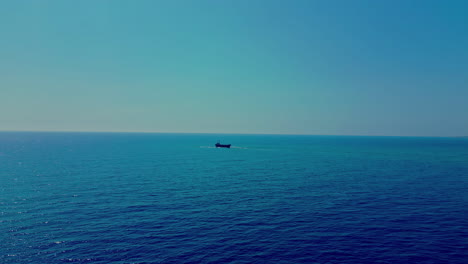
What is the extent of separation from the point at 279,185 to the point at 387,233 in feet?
104

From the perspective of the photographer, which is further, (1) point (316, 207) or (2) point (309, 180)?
(2) point (309, 180)

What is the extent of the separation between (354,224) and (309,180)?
109ft

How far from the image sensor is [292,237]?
114ft

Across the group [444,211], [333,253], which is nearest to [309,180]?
[444,211]

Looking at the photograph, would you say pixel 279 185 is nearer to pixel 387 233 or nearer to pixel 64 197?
pixel 387 233

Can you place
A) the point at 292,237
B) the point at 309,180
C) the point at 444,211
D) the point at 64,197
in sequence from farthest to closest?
the point at 309,180
the point at 64,197
the point at 444,211
the point at 292,237

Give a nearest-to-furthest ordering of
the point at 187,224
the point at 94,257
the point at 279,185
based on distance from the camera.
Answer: the point at 94,257 < the point at 187,224 < the point at 279,185

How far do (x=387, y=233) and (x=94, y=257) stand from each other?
3793cm

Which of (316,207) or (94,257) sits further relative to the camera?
(316,207)

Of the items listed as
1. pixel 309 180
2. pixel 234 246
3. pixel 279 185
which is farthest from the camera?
pixel 309 180

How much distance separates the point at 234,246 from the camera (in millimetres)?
32156

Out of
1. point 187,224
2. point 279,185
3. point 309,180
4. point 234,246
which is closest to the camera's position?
point 234,246

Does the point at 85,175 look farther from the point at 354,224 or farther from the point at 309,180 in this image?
the point at 354,224

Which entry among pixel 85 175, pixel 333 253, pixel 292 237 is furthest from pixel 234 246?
pixel 85 175
